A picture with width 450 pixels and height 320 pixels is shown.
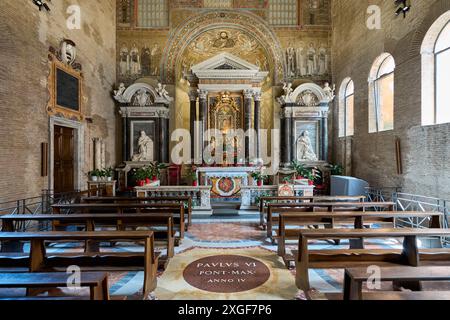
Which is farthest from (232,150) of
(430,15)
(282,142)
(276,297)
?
(276,297)

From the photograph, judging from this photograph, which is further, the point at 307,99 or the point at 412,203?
the point at 307,99

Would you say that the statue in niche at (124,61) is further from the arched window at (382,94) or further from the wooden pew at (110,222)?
the arched window at (382,94)

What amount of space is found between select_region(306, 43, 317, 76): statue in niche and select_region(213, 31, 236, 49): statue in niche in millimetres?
3909

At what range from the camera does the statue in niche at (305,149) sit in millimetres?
13188

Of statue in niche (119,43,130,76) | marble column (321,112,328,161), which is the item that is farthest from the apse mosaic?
marble column (321,112,328,161)

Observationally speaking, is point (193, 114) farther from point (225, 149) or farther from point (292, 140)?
point (292, 140)

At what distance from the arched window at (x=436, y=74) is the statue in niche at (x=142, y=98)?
35.5 ft

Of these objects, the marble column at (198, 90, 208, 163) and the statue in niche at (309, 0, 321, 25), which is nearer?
the marble column at (198, 90, 208, 163)

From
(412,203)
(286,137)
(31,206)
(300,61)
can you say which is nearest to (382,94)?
(412,203)

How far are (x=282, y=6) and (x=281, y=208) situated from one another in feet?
38.5

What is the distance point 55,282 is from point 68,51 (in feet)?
31.0

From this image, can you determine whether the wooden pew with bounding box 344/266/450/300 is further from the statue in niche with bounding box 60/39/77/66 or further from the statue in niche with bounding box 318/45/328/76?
the statue in niche with bounding box 318/45/328/76

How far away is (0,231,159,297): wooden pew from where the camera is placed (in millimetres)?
3195

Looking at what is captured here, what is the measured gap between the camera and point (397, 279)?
7.44ft
